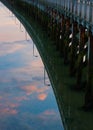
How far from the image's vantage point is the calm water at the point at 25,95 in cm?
1925

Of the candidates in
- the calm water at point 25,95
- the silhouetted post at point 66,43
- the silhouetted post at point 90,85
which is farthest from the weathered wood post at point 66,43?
the silhouetted post at point 90,85

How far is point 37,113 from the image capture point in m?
20.6

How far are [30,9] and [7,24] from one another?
6728mm

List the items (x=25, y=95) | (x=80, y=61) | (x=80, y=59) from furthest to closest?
(x=25, y=95) < (x=80, y=61) < (x=80, y=59)

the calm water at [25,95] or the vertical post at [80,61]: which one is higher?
the vertical post at [80,61]

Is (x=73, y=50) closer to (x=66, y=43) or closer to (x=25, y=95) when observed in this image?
(x=66, y=43)

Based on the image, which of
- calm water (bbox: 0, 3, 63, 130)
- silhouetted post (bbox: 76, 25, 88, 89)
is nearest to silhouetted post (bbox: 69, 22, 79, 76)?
calm water (bbox: 0, 3, 63, 130)

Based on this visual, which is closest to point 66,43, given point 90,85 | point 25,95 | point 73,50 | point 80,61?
point 73,50

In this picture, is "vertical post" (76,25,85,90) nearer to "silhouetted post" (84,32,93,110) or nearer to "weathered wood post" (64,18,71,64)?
"silhouetted post" (84,32,93,110)

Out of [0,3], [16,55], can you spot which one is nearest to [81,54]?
[16,55]

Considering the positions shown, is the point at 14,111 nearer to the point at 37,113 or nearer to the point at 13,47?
the point at 37,113

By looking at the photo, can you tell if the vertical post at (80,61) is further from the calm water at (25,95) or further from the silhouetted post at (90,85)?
the silhouetted post at (90,85)

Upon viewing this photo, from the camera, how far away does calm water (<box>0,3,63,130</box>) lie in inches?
758

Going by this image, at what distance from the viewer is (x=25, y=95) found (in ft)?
78.7
